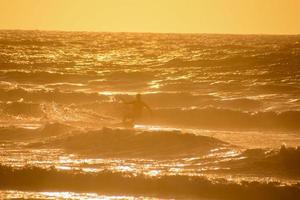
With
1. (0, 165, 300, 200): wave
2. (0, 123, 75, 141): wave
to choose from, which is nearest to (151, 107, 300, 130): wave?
(0, 123, 75, 141): wave

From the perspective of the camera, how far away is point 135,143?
2117cm

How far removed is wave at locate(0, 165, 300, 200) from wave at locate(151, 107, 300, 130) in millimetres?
12223

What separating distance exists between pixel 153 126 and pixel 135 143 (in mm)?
6709

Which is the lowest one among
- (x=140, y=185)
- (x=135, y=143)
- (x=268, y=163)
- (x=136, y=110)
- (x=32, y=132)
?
(x=140, y=185)

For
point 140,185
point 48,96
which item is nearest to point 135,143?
point 140,185

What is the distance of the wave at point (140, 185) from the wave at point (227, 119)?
481 inches

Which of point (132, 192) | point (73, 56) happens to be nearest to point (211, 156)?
point (132, 192)

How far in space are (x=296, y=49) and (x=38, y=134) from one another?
37561 millimetres

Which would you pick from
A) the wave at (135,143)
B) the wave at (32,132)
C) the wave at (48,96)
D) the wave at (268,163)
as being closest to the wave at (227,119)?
the wave at (48,96)

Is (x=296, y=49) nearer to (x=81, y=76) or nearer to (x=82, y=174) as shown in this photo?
(x=81, y=76)

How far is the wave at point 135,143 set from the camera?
20.3 meters

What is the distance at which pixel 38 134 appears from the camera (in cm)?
2331

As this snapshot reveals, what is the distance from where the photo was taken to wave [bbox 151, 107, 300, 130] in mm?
28438

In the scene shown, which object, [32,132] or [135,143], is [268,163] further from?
[32,132]
